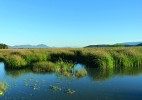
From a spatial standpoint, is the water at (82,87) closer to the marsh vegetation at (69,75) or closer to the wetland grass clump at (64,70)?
the marsh vegetation at (69,75)

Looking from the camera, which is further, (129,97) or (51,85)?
(51,85)

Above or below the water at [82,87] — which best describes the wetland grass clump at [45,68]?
above

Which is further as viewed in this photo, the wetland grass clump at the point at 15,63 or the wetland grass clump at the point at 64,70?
the wetland grass clump at the point at 15,63

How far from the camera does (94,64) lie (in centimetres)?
3200

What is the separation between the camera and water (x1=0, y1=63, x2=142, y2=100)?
1717cm

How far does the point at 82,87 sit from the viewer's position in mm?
20141

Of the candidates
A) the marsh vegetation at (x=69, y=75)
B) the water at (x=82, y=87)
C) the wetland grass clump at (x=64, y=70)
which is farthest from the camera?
the wetland grass clump at (x=64, y=70)

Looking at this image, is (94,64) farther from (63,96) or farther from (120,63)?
(63,96)

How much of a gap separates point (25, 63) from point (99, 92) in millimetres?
17899

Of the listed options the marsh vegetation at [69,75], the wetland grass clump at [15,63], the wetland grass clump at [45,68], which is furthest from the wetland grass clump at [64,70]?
the wetland grass clump at [15,63]

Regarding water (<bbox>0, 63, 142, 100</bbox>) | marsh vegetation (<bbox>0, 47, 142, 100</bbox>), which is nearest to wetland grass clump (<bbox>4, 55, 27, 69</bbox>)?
marsh vegetation (<bbox>0, 47, 142, 100</bbox>)

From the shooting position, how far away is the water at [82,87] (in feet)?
56.3

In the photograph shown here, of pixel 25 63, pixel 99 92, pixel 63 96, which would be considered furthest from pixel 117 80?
pixel 25 63

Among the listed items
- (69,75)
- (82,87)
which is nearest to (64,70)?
(69,75)
